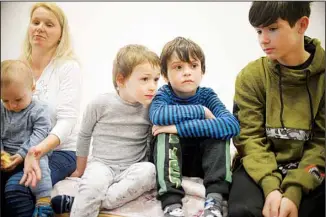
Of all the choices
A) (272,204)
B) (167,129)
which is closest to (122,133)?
(167,129)

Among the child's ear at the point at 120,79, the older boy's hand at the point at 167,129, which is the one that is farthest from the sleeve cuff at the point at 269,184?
the child's ear at the point at 120,79

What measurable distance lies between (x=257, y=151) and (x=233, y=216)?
8.1 inches

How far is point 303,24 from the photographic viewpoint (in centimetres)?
116

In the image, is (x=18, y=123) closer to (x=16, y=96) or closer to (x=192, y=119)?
(x=16, y=96)

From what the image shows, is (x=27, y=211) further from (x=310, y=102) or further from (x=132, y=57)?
(x=310, y=102)

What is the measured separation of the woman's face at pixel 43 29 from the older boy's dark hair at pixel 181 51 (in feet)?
1.06

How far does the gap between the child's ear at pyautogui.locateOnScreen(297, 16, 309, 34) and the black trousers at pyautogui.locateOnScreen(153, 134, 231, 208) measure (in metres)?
0.38

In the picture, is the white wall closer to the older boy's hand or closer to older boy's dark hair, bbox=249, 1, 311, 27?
older boy's dark hair, bbox=249, 1, 311, 27

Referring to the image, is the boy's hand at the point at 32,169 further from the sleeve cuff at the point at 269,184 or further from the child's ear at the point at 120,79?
the sleeve cuff at the point at 269,184

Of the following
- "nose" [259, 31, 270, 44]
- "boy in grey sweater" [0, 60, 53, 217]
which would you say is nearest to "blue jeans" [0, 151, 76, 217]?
"boy in grey sweater" [0, 60, 53, 217]

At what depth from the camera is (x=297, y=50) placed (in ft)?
3.86

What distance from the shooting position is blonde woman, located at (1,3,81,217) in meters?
1.21

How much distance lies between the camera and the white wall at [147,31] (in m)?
1.22

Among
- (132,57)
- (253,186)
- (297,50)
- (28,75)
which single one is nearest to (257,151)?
(253,186)
